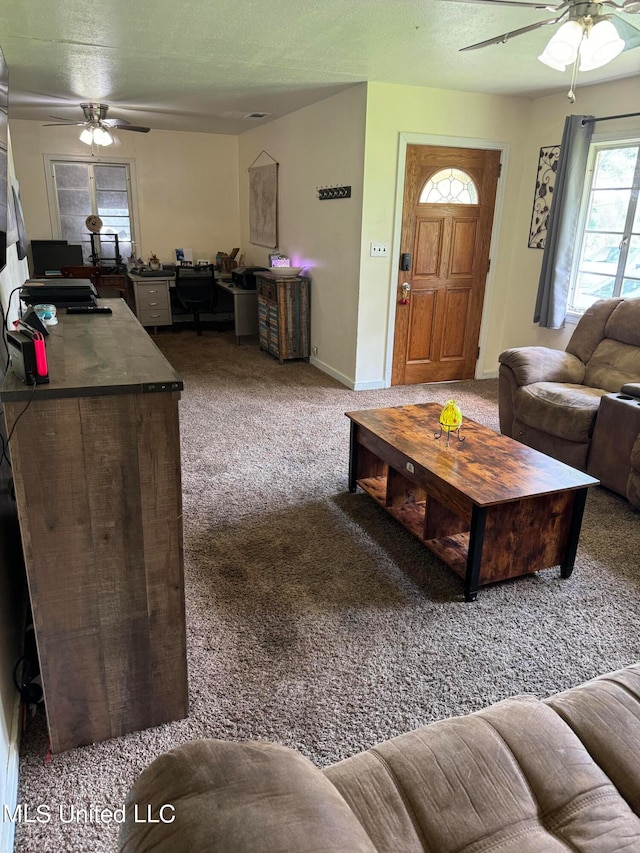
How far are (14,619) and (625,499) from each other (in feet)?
9.84

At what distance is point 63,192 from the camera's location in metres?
7.03

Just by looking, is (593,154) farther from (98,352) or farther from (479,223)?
(98,352)

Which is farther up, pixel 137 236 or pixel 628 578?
pixel 137 236

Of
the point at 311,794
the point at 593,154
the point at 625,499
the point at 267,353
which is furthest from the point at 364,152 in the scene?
the point at 311,794

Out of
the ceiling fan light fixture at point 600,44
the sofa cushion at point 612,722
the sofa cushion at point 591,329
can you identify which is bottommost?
the sofa cushion at point 612,722

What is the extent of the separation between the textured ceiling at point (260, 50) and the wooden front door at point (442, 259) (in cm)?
58

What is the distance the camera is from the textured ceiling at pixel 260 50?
9.55 ft

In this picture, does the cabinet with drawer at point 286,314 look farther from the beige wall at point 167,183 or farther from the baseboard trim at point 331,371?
the beige wall at point 167,183

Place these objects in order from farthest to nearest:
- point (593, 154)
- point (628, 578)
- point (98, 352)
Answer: point (593, 154), point (628, 578), point (98, 352)

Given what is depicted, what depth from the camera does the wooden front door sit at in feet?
15.9

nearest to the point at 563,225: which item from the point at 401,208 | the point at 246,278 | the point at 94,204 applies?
the point at 401,208

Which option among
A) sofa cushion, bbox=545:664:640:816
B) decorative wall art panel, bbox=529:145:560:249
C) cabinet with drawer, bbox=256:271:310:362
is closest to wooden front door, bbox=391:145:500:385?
decorative wall art panel, bbox=529:145:560:249

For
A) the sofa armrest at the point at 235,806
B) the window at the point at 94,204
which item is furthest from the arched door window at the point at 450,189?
the sofa armrest at the point at 235,806

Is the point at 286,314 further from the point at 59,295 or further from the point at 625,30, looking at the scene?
the point at 625,30
